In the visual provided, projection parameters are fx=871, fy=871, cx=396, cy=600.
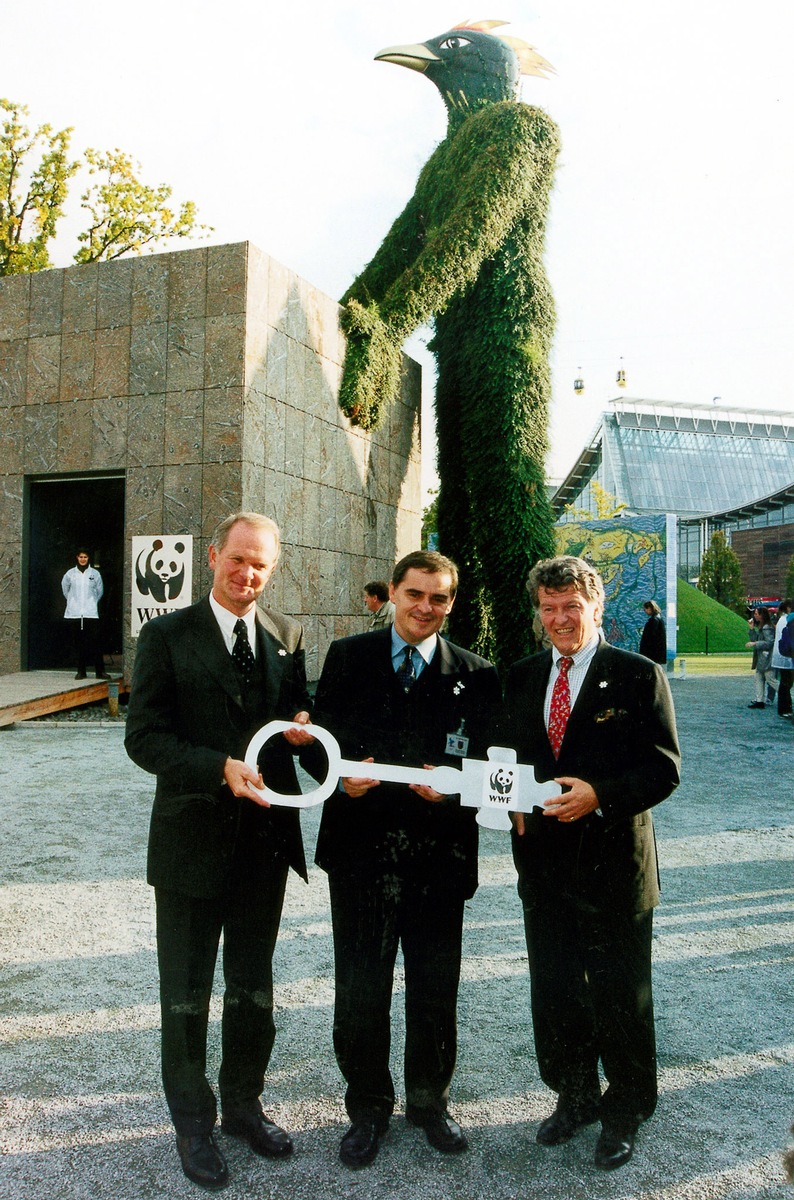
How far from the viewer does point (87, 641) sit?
12984mm

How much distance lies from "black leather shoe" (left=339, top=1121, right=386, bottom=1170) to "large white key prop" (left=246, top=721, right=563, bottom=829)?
1.07 meters

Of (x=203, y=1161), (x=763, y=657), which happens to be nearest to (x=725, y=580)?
(x=763, y=657)

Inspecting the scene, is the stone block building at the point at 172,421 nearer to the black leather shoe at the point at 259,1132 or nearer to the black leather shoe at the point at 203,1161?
the black leather shoe at the point at 259,1132

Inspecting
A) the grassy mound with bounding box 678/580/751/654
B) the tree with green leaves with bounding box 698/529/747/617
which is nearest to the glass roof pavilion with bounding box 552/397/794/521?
the tree with green leaves with bounding box 698/529/747/617

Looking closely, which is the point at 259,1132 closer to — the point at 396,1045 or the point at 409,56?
the point at 396,1045

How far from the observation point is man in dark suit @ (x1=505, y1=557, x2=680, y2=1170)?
2.70 meters

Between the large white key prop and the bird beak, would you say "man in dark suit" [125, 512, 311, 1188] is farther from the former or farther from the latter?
the bird beak

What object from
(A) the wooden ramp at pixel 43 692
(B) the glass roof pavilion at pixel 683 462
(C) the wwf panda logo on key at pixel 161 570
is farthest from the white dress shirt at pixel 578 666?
(B) the glass roof pavilion at pixel 683 462

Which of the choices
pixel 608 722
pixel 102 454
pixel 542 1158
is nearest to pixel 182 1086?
pixel 542 1158

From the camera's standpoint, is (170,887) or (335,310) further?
(335,310)

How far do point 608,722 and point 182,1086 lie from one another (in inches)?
66.2

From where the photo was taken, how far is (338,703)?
9.35ft

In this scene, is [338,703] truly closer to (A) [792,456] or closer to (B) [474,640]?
(B) [474,640]

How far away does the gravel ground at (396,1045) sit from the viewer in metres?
2.53
